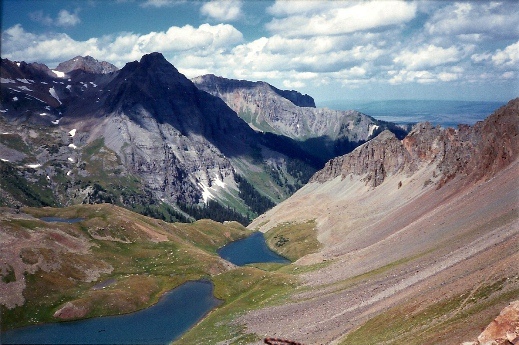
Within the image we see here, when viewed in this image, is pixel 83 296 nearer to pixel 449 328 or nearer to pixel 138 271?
pixel 138 271

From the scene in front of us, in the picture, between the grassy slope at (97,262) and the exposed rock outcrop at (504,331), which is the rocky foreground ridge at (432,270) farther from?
the grassy slope at (97,262)

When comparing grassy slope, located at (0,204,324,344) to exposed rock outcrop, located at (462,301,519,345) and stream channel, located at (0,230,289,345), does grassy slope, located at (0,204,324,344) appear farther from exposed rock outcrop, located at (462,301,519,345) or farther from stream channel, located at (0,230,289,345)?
exposed rock outcrop, located at (462,301,519,345)

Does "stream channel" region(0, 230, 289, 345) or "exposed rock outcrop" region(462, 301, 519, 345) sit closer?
"exposed rock outcrop" region(462, 301, 519, 345)

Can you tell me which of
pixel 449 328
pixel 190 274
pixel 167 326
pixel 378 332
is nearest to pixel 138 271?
pixel 190 274

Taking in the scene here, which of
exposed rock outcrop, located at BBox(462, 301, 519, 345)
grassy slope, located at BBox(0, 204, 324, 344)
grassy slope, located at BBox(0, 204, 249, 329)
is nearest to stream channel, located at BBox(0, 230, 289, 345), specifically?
grassy slope, located at BBox(0, 204, 324, 344)

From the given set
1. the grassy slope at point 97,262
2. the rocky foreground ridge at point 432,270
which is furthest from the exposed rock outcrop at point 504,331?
the grassy slope at point 97,262

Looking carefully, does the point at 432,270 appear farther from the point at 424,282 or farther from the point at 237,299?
the point at 237,299

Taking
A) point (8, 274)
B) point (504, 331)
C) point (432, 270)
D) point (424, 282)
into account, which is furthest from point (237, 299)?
point (504, 331)
